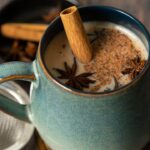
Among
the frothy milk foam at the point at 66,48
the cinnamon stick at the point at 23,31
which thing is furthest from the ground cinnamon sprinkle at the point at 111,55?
the cinnamon stick at the point at 23,31

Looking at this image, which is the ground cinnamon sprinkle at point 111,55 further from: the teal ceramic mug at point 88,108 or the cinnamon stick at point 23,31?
the cinnamon stick at point 23,31

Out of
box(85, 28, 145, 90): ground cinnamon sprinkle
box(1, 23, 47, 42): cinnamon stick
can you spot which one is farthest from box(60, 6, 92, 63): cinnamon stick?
box(1, 23, 47, 42): cinnamon stick

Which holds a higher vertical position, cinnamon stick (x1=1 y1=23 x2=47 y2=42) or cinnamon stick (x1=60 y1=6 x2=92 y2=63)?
cinnamon stick (x1=60 y1=6 x2=92 y2=63)

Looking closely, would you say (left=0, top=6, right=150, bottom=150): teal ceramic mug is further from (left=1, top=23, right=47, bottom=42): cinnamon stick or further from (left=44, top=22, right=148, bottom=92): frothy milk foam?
(left=1, top=23, right=47, bottom=42): cinnamon stick

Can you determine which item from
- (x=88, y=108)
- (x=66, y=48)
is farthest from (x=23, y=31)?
(x=88, y=108)

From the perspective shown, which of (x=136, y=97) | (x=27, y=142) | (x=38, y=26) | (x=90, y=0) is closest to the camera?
(x=136, y=97)

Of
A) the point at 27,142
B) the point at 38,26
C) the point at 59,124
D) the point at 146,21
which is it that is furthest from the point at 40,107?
the point at 146,21

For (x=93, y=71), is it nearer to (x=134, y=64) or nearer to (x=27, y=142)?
(x=134, y=64)
